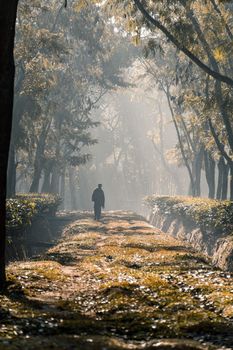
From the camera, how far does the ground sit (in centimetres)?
700

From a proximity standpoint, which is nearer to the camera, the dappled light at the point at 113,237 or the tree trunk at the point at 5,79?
the dappled light at the point at 113,237

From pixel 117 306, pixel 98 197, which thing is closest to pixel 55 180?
pixel 98 197

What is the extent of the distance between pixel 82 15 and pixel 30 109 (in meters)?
8.62

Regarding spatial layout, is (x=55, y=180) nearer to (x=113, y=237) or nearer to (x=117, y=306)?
(x=113, y=237)

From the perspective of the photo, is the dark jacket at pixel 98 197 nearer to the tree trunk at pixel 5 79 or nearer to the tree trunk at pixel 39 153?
the tree trunk at pixel 39 153

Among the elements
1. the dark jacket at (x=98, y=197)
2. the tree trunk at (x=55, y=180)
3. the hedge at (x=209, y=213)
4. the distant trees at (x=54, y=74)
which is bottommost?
the hedge at (x=209, y=213)

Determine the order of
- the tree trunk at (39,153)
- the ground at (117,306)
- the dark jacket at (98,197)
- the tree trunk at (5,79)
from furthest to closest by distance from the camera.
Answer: the tree trunk at (39,153) < the dark jacket at (98,197) < the tree trunk at (5,79) < the ground at (117,306)

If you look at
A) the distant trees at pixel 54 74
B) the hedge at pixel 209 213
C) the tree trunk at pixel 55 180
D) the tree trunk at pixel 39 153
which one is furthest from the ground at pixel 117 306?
the tree trunk at pixel 55 180

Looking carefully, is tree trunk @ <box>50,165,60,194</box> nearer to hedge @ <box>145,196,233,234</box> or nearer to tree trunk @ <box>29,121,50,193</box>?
tree trunk @ <box>29,121,50,193</box>

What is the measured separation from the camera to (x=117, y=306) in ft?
31.3

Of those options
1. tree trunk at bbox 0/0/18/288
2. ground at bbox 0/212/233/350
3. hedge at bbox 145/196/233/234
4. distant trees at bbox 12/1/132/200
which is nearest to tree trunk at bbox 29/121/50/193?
distant trees at bbox 12/1/132/200

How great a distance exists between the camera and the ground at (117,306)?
7004mm

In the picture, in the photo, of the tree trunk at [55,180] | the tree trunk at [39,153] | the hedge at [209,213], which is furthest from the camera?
the tree trunk at [55,180]

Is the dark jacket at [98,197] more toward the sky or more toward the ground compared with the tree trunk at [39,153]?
more toward the ground
